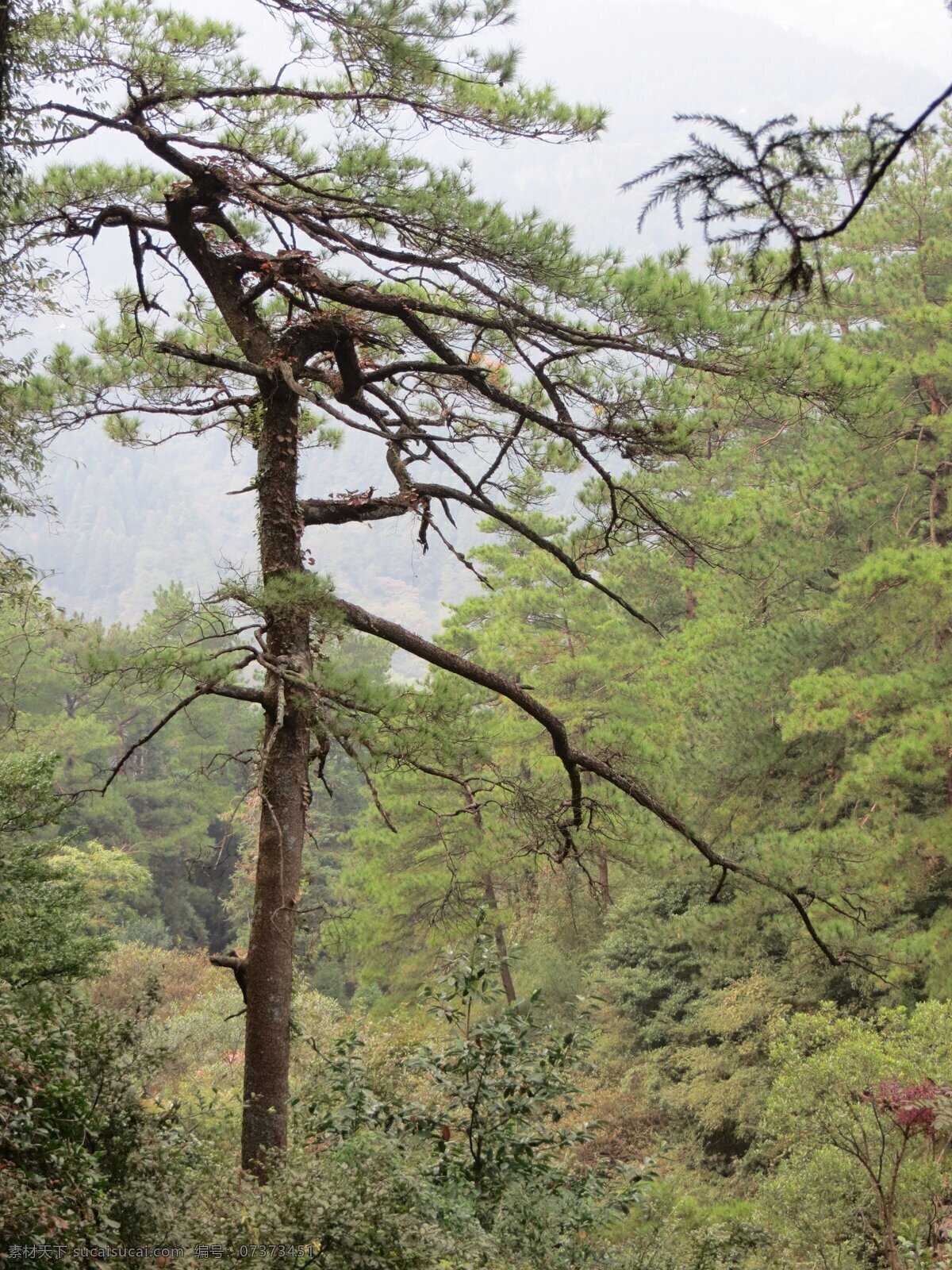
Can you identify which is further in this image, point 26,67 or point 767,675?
point 767,675

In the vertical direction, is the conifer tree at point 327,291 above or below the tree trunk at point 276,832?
above

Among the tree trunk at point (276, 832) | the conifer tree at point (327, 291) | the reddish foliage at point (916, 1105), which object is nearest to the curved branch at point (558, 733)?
the conifer tree at point (327, 291)

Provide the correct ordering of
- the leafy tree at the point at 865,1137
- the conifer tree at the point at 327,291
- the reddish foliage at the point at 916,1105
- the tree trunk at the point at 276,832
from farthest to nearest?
the leafy tree at the point at 865,1137 < the reddish foliage at the point at 916,1105 < the conifer tree at the point at 327,291 < the tree trunk at the point at 276,832

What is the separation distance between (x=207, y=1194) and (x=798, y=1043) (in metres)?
7.69

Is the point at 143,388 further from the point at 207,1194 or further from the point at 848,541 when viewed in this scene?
the point at 848,541

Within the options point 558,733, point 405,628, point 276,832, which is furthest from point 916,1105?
point 276,832

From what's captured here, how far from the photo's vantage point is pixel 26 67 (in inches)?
187

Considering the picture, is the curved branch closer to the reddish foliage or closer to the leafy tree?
the reddish foliage

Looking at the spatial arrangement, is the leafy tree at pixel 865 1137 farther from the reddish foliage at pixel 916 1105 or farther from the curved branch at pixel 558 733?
the curved branch at pixel 558 733

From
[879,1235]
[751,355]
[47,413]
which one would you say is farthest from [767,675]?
[47,413]

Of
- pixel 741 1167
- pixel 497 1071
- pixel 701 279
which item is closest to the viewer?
pixel 497 1071

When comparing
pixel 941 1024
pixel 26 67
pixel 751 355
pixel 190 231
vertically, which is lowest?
pixel 941 1024

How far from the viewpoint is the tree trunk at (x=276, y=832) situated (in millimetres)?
4273

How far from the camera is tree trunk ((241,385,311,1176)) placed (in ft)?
14.0
